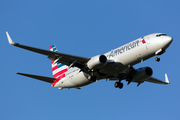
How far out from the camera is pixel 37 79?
39938 millimetres

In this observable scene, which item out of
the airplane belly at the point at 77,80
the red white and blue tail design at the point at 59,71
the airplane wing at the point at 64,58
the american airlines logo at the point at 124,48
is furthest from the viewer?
the red white and blue tail design at the point at 59,71

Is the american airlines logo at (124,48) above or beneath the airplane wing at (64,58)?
above

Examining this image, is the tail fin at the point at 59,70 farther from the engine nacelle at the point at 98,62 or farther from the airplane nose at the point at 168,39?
the airplane nose at the point at 168,39

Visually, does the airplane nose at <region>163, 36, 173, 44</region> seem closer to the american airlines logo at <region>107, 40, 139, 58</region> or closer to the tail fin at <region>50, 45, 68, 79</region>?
the american airlines logo at <region>107, 40, 139, 58</region>

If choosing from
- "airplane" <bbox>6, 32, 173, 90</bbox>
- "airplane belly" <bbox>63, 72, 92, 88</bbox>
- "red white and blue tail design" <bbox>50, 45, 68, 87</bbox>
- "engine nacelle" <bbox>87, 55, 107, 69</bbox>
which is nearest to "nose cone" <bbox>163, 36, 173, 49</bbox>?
"airplane" <bbox>6, 32, 173, 90</bbox>

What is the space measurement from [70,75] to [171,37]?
1532cm

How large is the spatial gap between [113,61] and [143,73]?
6.45 metres

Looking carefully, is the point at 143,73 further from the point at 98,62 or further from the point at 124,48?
the point at 98,62

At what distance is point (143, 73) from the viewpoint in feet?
133

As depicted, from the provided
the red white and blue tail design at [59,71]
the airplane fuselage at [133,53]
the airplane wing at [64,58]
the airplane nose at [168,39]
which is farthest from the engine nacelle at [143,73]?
the red white and blue tail design at [59,71]

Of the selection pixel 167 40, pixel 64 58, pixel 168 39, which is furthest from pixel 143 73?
pixel 64 58

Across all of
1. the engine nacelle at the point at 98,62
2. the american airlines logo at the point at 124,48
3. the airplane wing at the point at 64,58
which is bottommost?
the engine nacelle at the point at 98,62

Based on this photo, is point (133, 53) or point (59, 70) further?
point (59, 70)

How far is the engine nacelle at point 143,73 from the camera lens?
133ft
